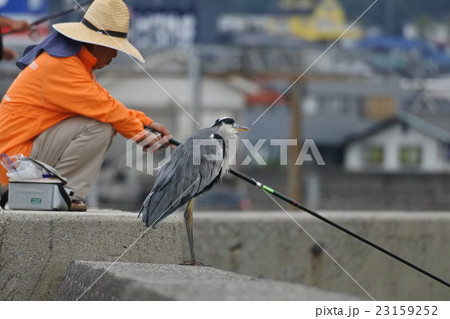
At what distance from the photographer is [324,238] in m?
9.09

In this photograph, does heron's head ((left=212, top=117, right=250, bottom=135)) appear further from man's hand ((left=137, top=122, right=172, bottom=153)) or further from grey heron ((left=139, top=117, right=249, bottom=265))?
man's hand ((left=137, top=122, right=172, bottom=153))

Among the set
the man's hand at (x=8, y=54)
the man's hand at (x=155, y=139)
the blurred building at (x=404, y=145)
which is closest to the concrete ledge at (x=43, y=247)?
the man's hand at (x=155, y=139)

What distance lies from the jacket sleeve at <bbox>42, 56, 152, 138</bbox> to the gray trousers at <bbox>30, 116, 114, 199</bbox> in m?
0.07

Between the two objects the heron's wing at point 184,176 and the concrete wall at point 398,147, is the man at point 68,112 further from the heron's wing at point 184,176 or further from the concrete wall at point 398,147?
the concrete wall at point 398,147

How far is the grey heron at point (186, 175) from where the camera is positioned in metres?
5.95

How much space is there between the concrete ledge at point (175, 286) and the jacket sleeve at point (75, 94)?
140 centimetres

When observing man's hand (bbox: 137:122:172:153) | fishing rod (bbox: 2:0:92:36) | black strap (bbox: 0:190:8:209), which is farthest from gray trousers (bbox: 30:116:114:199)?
fishing rod (bbox: 2:0:92:36)

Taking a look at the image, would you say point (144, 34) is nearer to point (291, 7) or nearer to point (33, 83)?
point (291, 7)

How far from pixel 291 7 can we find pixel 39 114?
3968 inches

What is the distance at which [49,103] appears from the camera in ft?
22.0

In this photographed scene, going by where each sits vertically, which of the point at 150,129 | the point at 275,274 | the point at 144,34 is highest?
the point at 144,34

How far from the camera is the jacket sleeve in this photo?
6656 millimetres

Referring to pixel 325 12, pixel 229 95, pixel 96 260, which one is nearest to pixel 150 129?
pixel 96 260
